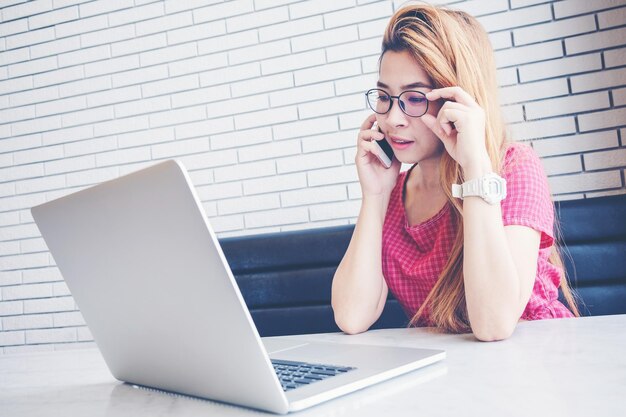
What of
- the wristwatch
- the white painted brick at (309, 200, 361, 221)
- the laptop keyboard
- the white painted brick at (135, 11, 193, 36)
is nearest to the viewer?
the laptop keyboard

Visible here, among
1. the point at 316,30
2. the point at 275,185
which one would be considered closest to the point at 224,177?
the point at 275,185

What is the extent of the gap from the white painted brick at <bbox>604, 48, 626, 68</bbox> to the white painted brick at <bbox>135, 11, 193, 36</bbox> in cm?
177

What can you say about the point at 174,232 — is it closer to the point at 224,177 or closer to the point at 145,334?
the point at 145,334

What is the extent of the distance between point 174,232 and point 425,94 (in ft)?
2.97

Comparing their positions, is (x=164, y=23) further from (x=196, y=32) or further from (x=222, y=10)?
(x=222, y=10)

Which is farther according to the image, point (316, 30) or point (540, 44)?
point (316, 30)

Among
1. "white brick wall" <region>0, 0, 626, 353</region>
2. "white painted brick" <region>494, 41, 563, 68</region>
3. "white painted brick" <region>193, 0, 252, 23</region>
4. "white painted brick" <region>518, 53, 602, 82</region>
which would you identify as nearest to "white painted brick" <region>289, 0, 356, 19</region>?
"white brick wall" <region>0, 0, 626, 353</region>

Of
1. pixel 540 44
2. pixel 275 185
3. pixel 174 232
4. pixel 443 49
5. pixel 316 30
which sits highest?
pixel 316 30

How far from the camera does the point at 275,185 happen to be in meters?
2.41

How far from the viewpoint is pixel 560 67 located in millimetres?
2051

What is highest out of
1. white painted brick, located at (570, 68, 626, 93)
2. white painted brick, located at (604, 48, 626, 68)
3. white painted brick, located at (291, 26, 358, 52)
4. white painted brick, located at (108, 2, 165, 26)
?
white painted brick, located at (108, 2, 165, 26)

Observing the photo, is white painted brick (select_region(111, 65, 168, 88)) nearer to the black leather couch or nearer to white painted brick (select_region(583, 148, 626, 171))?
the black leather couch

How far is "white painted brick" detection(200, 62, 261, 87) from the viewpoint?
244 cm

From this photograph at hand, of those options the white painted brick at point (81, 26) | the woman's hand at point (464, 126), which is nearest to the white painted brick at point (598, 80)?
the woman's hand at point (464, 126)
